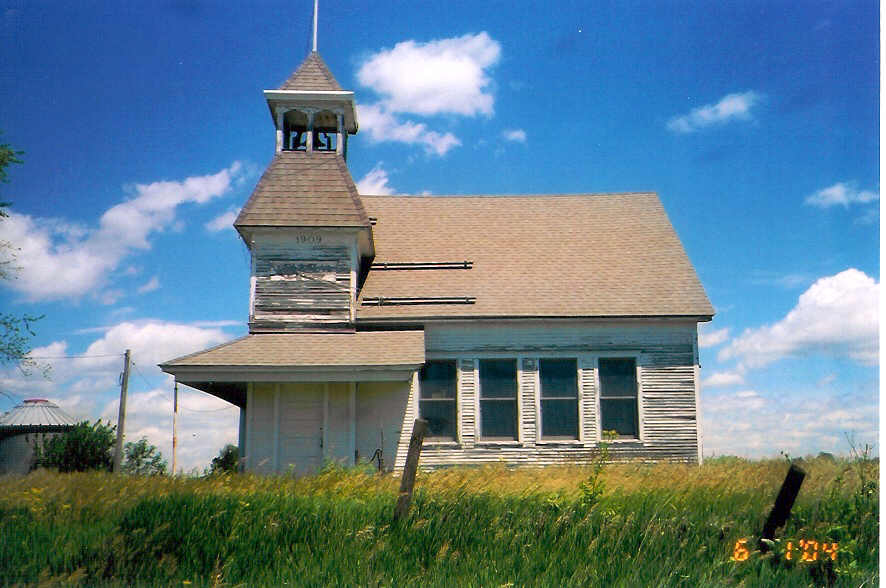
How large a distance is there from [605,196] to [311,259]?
956 cm

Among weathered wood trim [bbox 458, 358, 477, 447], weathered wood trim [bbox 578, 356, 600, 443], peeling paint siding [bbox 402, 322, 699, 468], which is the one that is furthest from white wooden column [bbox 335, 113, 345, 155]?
weathered wood trim [bbox 578, 356, 600, 443]

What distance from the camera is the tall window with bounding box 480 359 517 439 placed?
1864 cm

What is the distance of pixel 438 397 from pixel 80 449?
398 inches

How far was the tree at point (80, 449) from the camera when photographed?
21.1m

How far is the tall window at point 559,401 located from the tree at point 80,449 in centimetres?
1137

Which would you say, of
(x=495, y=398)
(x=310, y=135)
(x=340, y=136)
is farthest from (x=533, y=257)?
(x=310, y=135)

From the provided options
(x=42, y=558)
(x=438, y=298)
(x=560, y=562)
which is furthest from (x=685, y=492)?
(x=438, y=298)

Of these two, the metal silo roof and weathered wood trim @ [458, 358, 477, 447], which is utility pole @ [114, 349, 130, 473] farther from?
weathered wood trim @ [458, 358, 477, 447]

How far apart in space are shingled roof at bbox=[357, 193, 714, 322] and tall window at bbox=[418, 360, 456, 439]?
1.25m

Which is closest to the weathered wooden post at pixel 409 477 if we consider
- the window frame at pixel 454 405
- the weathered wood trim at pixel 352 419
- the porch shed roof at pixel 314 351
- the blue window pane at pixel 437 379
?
the porch shed roof at pixel 314 351

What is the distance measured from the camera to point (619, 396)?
739 inches

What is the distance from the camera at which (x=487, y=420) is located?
61.2 ft

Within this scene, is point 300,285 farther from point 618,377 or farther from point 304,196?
point 618,377

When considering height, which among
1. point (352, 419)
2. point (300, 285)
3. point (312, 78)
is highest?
point (312, 78)
